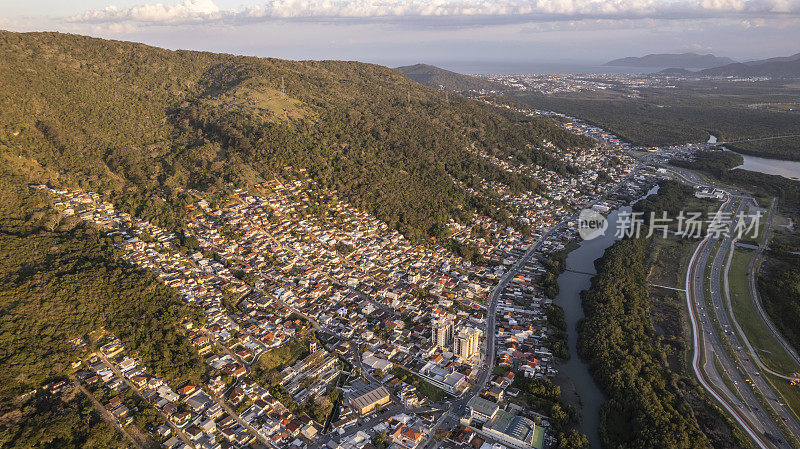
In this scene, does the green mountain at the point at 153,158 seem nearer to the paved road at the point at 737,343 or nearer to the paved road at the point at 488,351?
the paved road at the point at 488,351

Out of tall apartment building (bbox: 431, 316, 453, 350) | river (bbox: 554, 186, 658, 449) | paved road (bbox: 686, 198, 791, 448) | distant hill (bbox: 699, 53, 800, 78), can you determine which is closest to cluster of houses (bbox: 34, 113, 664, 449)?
tall apartment building (bbox: 431, 316, 453, 350)

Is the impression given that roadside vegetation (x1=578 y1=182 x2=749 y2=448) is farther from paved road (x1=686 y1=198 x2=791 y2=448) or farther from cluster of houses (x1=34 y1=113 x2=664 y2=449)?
cluster of houses (x1=34 y1=113 x2=664 y2=449)

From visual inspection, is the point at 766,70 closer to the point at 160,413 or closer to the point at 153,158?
the point at 153,158

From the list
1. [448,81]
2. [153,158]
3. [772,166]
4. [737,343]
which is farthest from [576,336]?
[448,81]

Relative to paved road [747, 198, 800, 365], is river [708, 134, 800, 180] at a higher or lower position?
higher

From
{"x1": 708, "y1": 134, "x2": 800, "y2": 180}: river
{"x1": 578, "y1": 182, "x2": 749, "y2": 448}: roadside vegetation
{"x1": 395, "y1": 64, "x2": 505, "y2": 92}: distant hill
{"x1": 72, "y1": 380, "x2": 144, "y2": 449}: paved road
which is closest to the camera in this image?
{"x1": 72, "y1": 380, "x2": 144, "y2": 449}: paved road

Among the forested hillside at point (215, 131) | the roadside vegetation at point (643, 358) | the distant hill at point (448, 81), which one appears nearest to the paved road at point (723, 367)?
the roadside vegetation at point (643, 358)
